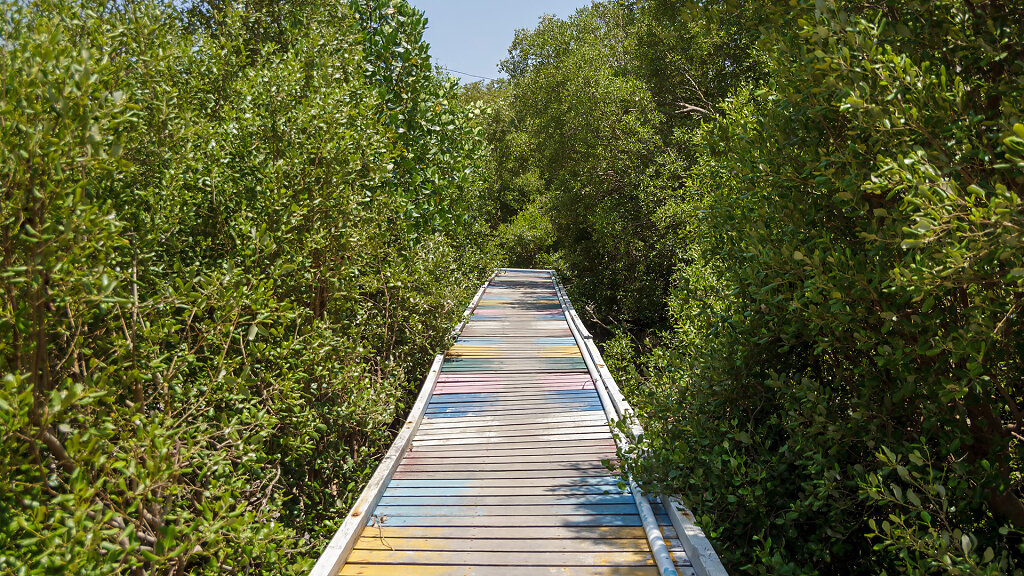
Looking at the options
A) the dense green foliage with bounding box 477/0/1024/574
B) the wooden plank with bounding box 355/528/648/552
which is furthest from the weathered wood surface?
the dense green foliage with bounding box 477/0/1024/574

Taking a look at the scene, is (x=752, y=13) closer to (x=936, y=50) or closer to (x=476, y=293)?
(x=936, y=50)

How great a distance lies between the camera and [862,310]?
3.03m

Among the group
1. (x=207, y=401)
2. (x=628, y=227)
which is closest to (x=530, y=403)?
(x=207, y=401)

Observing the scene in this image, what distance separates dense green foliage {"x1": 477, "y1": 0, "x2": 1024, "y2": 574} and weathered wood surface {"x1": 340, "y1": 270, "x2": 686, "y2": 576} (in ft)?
2.06

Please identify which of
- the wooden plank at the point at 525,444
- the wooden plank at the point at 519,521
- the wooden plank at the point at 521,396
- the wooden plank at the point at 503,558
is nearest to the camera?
the wooden plank at the point at 503,558

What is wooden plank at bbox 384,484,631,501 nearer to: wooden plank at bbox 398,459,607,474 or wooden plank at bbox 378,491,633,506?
wooden plank at bbox 378,491,633,506

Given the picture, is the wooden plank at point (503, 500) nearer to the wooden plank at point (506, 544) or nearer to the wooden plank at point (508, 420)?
the wooden plank at point (506, 544)

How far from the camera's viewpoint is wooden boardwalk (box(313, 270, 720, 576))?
14.0ft

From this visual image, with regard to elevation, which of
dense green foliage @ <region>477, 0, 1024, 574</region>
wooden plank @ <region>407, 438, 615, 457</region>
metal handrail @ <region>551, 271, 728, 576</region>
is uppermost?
dense green foliage @ <region>477, 0, 1024, 574</region>

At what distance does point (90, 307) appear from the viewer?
9.57 feet

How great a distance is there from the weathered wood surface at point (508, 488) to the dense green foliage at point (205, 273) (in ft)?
2.31

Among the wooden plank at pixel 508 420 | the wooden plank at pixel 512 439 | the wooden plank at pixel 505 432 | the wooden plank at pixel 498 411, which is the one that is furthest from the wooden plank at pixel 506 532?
the wooden plank at pixel 498 411

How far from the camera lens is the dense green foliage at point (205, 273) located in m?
2.59

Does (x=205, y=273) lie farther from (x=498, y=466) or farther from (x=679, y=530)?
(x=679, y=530)
